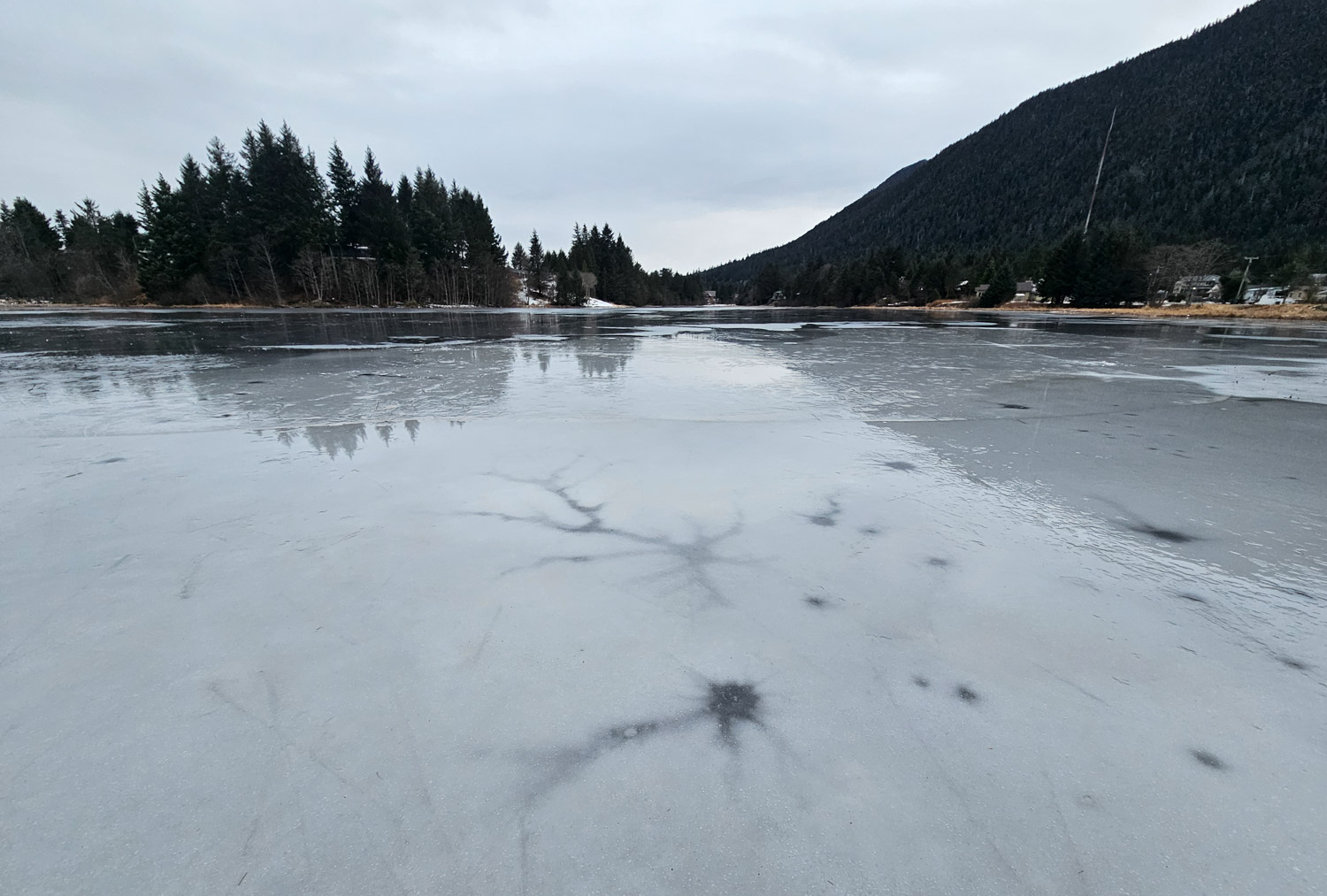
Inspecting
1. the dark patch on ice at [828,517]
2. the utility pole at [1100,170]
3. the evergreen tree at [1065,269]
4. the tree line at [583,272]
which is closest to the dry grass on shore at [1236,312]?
the evergreen tree at [1065,269]

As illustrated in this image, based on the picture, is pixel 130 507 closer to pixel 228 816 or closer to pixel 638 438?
pixel 228 816

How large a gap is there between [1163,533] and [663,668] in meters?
2.93

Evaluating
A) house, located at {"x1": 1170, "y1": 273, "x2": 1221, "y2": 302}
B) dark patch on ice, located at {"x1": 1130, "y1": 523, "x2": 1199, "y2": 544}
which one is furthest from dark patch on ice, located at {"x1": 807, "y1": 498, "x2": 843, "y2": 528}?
house, located at {"x1": 1170, "y1": 273, "x2": 1221, "y2": 302}

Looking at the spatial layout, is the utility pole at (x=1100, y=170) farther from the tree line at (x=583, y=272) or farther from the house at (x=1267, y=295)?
the tree line at (x=583, y=272)

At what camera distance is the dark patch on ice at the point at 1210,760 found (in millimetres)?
1446

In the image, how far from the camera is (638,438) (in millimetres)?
4621

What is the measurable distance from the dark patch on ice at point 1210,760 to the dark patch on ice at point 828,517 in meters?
1.60

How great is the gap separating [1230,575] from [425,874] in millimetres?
3406

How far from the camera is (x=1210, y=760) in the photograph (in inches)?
57.9

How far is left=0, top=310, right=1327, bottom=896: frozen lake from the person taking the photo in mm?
1249

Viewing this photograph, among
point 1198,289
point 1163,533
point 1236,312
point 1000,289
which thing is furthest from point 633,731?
point 1198,289

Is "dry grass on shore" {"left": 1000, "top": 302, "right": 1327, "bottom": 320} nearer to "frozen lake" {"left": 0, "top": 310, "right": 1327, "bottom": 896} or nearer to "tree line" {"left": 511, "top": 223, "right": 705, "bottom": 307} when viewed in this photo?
"frozen lake" {"left": 0, "top": 310, "right": 1327, "bottom": 896}

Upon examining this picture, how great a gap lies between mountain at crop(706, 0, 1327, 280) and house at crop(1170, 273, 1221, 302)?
74.9 ft

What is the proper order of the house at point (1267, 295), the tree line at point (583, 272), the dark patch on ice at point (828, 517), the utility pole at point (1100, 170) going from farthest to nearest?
the utility pole at point (1100, 170)
the tree line at point (583, 272)
the house at point (1267, 295)
the dark patch on ice at point (828, 517)
